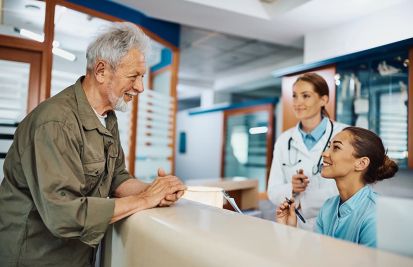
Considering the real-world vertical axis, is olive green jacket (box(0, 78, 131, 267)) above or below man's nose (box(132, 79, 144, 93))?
below

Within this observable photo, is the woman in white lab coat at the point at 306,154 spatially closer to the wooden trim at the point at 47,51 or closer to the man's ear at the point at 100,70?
the man's ear at the point at 100,70

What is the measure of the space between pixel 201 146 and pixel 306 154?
8271 millimetres

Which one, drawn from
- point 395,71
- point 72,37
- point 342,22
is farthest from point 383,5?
point 72,37

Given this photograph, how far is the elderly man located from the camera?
1.13m

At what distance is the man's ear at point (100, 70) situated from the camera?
149 centimetres

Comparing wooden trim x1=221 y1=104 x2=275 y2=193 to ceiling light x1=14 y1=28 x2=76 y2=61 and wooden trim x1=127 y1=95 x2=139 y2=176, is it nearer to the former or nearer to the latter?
wooden trim x1=127 y1=95 x2=139 y2=176

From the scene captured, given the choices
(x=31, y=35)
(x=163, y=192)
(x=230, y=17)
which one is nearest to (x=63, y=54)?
(x=31, y=35)

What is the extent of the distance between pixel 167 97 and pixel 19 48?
2332mm

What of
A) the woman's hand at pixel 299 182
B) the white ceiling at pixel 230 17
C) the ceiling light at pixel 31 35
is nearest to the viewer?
the woman's hand at pixel 299 182

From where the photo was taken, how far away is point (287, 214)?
1824 mm

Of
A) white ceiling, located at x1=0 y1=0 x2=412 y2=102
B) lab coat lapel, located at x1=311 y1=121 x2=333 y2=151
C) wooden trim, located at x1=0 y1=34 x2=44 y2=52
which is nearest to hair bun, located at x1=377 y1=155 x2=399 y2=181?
lab coat lapel, located at x1=311 y1=121 x2=333 y2=151

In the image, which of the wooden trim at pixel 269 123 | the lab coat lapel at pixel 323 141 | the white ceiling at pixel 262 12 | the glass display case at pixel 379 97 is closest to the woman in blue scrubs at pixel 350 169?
the lab coat lapel at pixel 323 141

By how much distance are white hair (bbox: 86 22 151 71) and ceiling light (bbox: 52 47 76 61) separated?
2.86m

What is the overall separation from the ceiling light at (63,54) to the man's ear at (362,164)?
11.9 ft
